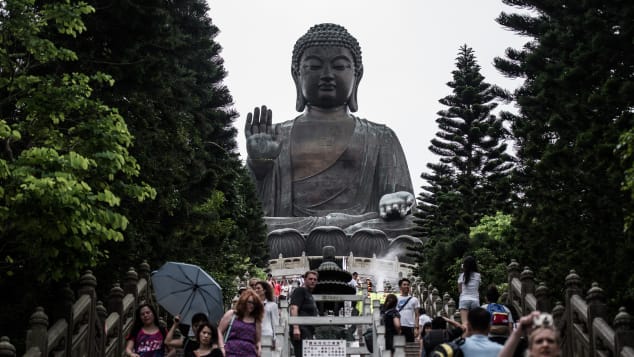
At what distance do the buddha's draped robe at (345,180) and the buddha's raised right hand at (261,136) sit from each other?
141 centimetres

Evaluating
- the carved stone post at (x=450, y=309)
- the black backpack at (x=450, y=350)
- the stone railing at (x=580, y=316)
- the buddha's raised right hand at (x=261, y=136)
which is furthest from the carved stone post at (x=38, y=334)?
the buddha's raised right hand at (x=261, y=136)

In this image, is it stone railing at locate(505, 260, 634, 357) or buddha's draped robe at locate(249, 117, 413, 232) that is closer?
stone railing at locate(505, 260, 634, 357)

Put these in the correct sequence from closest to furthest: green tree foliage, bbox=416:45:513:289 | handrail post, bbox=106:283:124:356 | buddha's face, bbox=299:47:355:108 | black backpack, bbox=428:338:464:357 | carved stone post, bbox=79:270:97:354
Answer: black backpack, bbox=428:338:464:357, carved stone post, bbox=79:270:97:354, handrail post, bbox=106:283:124:356, green tree foliage, bbox=416:45:513:289, buddha's face, bbox=299:47:355:108

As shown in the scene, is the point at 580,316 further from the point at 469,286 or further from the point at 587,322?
the point at 469,286

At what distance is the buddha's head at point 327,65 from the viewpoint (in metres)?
34.6

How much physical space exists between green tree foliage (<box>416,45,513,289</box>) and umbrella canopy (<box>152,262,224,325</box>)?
43.6 feet

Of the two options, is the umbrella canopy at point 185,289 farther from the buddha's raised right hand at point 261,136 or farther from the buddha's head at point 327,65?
the buddha's head at point 327,65

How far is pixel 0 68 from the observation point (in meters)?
8.88

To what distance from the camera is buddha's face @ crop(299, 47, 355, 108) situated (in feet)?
113

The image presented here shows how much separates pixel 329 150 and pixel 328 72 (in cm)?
263

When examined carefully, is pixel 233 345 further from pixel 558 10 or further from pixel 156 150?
pixel 558 10

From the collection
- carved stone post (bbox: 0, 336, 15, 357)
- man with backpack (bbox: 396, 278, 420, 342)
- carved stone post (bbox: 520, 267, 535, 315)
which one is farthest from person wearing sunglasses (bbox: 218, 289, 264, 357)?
carved stone post (bbox: 520, 267, 535, 315)

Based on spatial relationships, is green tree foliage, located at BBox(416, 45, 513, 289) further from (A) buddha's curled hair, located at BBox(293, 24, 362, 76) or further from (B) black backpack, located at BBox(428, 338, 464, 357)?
(B) black backpack, located at BBox(428, 338, 464, 357)

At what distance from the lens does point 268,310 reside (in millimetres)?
9344
